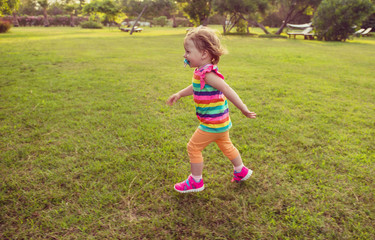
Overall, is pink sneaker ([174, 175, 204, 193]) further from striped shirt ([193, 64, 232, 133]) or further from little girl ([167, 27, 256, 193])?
striped shirt ([193, 64, 232, 133])

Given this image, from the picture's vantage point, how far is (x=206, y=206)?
2234 millimetres

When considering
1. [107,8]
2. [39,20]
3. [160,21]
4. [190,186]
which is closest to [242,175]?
[190,186]

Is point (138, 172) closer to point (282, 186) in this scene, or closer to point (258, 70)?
point (282, 186)

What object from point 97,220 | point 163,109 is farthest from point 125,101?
point 97,220

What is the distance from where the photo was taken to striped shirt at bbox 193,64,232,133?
2033 mm

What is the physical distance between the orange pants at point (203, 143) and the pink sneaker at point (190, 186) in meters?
0.24

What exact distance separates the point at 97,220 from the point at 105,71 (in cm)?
620

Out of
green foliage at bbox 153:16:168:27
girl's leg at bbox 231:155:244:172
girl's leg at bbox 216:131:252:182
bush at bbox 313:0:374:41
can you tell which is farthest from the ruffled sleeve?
green foliage at bbox 153:16:168:27

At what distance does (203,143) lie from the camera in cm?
221

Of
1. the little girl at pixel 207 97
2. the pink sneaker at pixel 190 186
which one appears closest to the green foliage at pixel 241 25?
the little girl at pixel 207 97

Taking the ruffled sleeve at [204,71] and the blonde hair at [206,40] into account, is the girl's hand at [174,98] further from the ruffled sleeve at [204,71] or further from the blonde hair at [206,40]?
the blonde hair at [206,40]

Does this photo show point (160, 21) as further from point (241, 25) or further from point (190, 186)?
point (190, 186)

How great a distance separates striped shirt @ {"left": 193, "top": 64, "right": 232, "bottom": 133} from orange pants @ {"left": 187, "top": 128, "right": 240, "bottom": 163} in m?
0.06

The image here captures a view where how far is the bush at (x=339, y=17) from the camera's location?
19.0 metres
